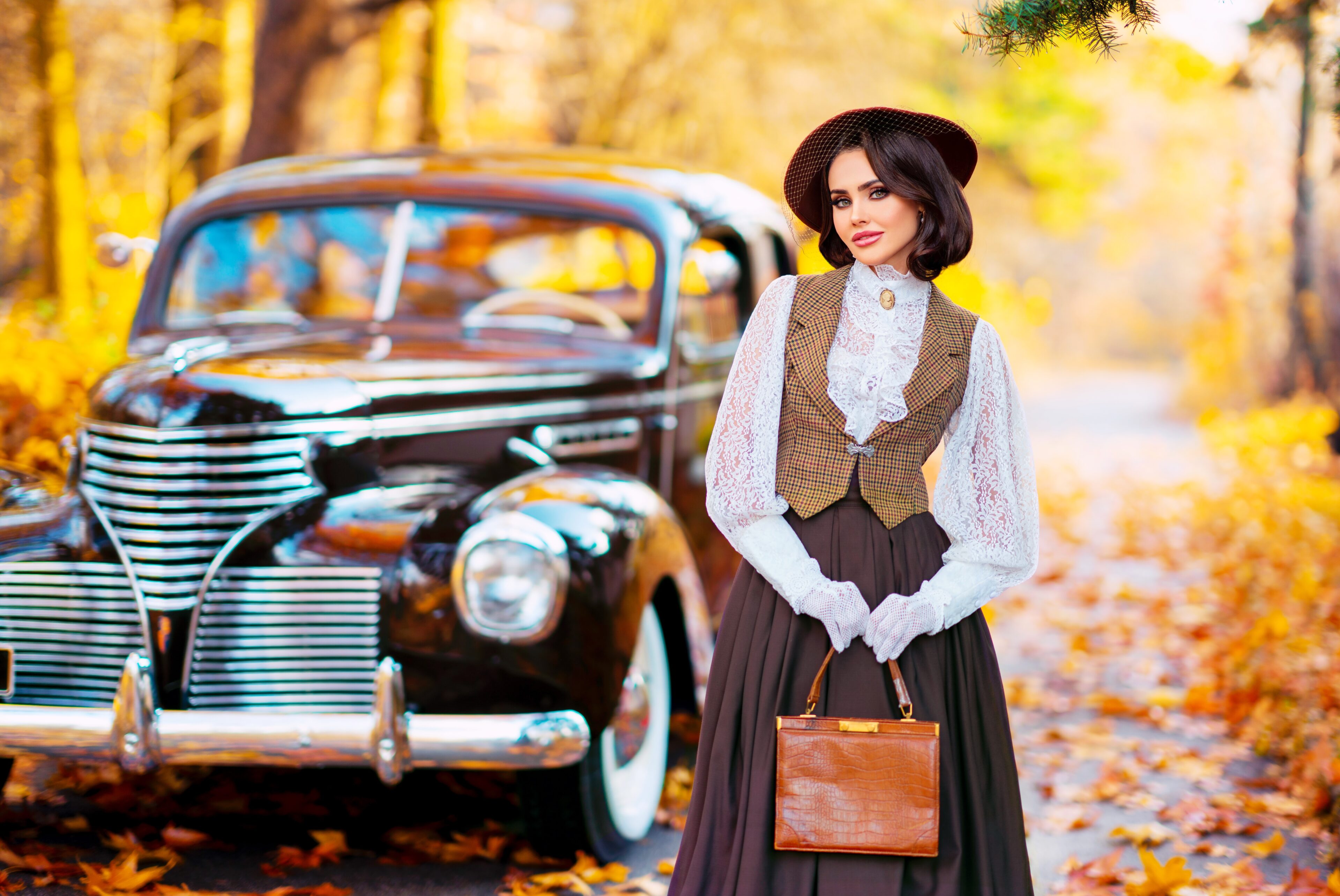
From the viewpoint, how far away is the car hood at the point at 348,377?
10.2 ft

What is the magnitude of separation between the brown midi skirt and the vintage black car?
0.83m

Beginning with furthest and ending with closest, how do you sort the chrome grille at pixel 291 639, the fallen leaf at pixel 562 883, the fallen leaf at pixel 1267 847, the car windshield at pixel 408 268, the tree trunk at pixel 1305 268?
the tree trunk at pixel 1305 268
the car windshield at pixel 408 268
the fallen leaf at pixel 1267 847
the fallen leaf at pixel 562 883
the chrome grille at pixel 291 639

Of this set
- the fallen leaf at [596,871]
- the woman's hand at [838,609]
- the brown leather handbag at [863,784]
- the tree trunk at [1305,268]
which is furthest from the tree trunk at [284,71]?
the brown leather handbag at [863,784]

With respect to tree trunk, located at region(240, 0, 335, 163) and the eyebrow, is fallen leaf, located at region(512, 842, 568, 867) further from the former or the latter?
tree trunk, located at region(240, 0, 335, 163)

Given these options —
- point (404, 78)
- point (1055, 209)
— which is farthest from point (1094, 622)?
point (1055, 209)

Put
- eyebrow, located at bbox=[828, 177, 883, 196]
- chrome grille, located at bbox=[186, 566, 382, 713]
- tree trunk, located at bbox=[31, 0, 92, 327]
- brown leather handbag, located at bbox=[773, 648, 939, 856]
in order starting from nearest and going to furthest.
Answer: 1. brown leather handbag, located at bbox=[773, 648, 939, 856]
2. eyebrow, located at bbox=[828, 177, 883, 196]
3. chrome grille, located at bbox=[186, 566, 382, 713]
4. tree trunk, located at bbox=[31, 0, 92, 327]

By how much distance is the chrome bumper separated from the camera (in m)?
2.82

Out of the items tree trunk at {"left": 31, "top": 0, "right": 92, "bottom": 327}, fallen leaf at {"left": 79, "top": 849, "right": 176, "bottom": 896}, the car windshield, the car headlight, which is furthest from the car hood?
tree trunk at {"left": 31, "top": 0, "right": 92, "bottom": 327}

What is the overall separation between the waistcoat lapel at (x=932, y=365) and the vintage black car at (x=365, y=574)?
1.12 meters

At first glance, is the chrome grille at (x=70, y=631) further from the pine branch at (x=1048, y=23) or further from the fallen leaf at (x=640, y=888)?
the pine branch at (x=1048, y=23)

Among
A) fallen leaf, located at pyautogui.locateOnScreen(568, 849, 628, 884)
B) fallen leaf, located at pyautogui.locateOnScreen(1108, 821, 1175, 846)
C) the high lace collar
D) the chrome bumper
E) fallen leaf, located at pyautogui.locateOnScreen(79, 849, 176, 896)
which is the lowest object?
fallen leaf, located at pyautogui.locateOnScreen(79, 849, 176, 896)

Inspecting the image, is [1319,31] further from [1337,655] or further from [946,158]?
[946,158]

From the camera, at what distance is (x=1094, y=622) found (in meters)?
6.77

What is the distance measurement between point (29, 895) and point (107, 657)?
59 cm
